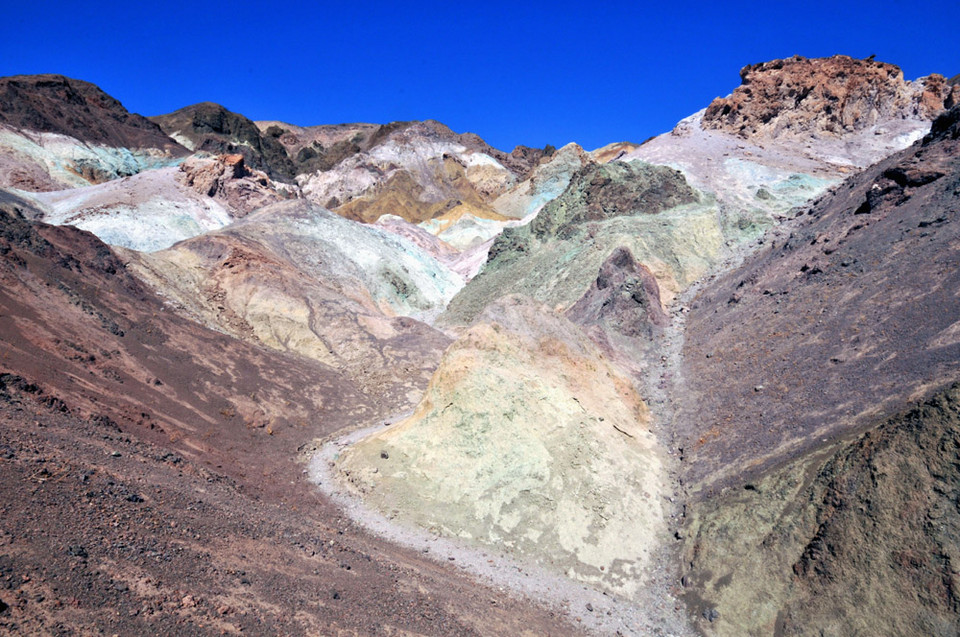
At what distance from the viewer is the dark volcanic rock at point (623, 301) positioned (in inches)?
1018

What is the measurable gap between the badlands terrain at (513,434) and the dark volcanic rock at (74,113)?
35.1 meters

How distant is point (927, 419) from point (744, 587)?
15.4 ft

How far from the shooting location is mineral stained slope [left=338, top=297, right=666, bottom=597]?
46.9ft

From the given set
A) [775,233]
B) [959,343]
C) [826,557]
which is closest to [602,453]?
[826,557]

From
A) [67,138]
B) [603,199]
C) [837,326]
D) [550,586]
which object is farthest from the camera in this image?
[67,138]

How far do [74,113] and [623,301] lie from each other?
71567 millimetres

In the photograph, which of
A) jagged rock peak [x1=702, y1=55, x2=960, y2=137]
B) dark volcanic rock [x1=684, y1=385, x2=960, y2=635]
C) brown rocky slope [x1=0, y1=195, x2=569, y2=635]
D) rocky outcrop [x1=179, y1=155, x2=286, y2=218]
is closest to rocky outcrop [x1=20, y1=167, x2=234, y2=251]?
rocky outcrop [x1=179, y1=155, x2=286, y2=218]

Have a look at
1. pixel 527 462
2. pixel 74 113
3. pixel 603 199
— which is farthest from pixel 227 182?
pixel 527 462

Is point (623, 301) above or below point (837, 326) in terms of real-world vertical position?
above

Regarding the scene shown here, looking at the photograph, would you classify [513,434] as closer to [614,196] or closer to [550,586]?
[550,586]

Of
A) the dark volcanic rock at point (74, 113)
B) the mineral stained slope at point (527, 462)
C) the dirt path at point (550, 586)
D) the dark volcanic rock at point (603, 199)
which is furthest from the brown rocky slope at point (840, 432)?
the dark volcanic rock at point (74, 113)

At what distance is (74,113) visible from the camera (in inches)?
2717

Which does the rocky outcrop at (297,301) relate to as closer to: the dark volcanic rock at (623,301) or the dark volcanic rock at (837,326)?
the dark volcanic rock at (623,301)

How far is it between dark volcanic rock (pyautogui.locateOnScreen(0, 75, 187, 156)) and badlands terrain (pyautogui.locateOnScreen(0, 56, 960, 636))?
35070mm
